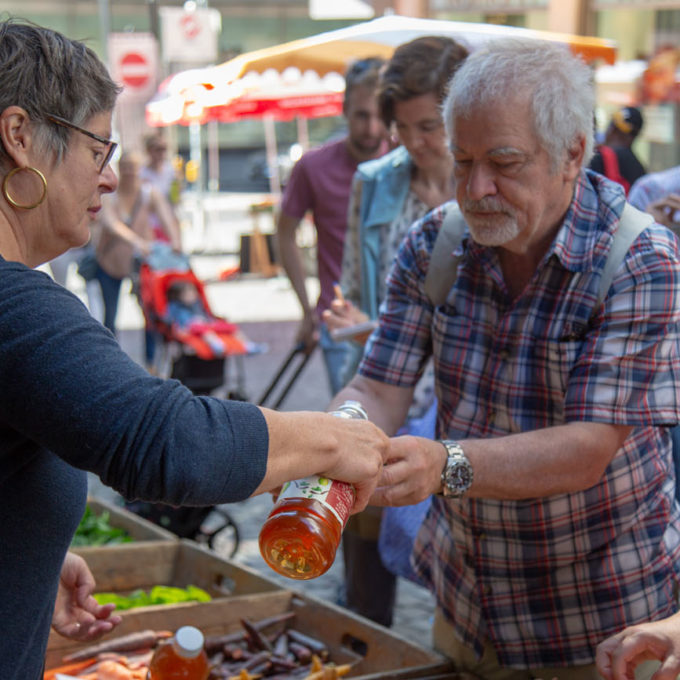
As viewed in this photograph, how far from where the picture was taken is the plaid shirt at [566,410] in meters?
2.33

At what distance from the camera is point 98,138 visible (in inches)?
70.4

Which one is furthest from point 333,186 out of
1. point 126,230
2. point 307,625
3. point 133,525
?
point 126,230

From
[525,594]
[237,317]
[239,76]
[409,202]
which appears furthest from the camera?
[237,317]

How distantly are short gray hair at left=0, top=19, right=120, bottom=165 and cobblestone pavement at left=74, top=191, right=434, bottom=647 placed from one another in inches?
101

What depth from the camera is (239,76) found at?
22.1ft

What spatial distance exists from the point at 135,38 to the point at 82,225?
16.0m

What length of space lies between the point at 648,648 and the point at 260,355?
959 centimetres

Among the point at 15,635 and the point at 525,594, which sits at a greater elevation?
the point at 15,635

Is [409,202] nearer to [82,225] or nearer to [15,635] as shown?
[82,225]

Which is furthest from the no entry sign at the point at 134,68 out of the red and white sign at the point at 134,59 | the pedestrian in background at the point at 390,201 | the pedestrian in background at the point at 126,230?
the pedestrian in background at the point at 390,201

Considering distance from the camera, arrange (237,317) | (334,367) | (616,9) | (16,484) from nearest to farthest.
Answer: (16,484), (334,367), (616,9), (237,317)

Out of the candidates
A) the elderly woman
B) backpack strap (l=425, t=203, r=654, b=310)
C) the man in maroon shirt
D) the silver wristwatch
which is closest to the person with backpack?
the man in maroon shirt

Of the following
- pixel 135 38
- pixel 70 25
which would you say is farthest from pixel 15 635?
pixel 70 25

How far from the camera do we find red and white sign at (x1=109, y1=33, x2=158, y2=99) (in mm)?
16891
